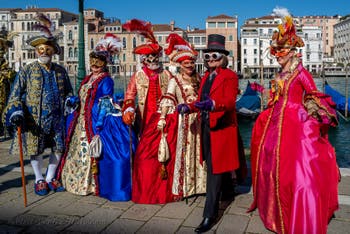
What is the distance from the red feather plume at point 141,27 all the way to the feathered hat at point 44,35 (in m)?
0.84

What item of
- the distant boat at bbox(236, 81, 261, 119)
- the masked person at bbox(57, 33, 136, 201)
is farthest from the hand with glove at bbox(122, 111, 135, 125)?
the distant boat at bbox(236, 81, 261, 119)

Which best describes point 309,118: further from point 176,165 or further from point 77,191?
point 77,191

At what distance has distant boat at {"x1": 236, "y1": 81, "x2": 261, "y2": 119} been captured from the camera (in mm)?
19188

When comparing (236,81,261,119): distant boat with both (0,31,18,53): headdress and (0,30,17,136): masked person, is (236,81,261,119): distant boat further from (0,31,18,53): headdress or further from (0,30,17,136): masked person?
(0,31,18,53): headdress

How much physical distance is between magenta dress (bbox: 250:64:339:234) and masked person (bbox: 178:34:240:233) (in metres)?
0.31

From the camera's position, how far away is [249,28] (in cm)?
7231

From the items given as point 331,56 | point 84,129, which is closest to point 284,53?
point 84,129

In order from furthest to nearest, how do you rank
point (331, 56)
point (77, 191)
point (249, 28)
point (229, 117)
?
point (331, 56) < point (249, 28) < point (77, 191) < point (229, 117)

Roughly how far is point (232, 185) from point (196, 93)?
1083mm

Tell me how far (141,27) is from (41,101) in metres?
1.40

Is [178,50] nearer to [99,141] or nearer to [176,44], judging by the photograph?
[176,44]

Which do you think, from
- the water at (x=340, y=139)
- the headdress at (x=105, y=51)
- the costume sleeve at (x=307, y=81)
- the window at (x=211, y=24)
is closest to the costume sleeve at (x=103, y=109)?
the headdress at (x=105, y=51)

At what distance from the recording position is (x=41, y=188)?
4.46m

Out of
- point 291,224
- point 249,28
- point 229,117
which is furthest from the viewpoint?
point 249,28
